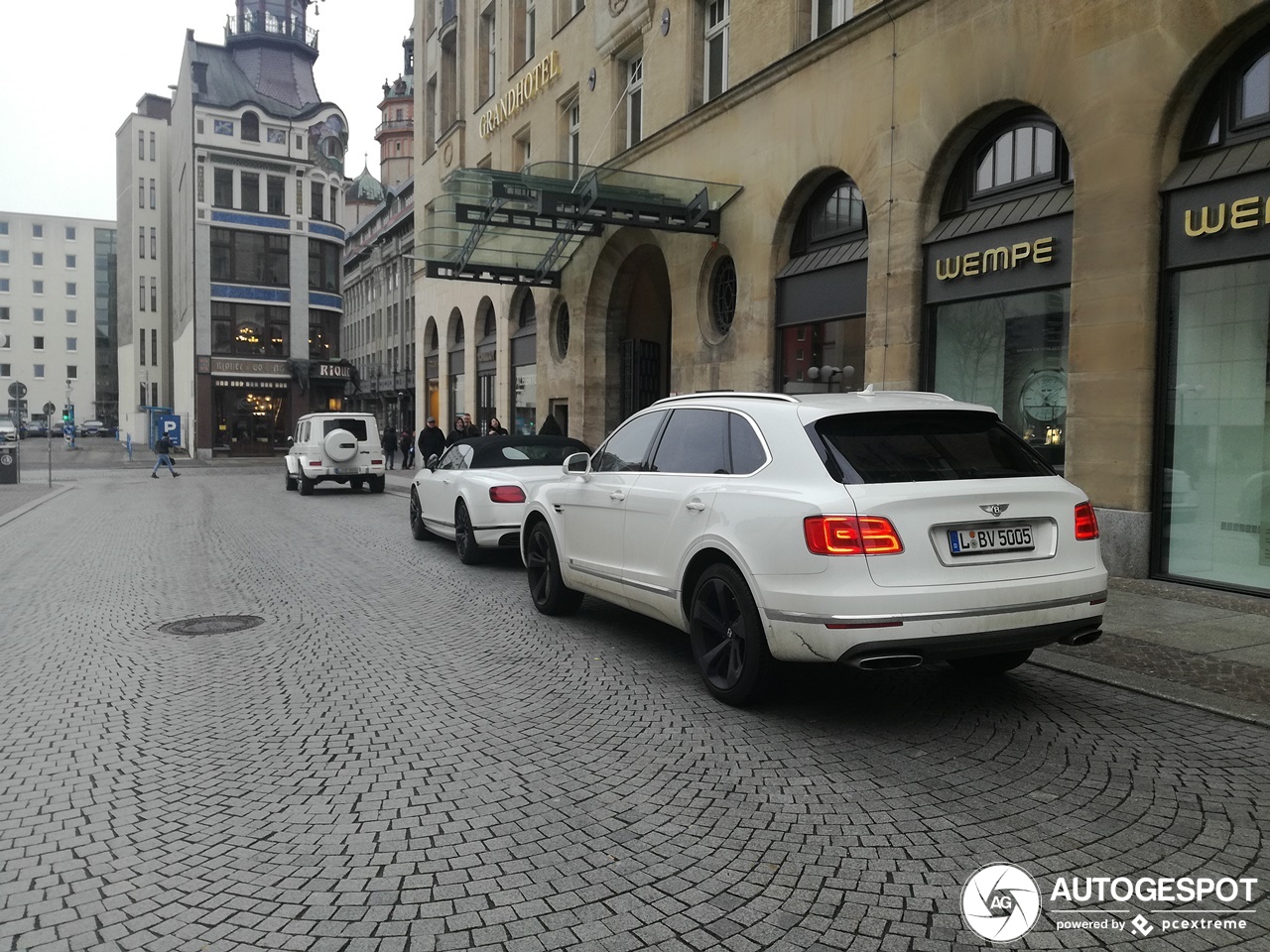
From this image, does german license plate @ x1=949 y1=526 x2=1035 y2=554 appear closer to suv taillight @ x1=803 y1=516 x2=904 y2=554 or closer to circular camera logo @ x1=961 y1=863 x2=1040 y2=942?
suv taillight @ x1=803 y1=516 x2=904 y2=554

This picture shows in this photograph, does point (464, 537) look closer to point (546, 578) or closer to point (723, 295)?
point (546, 578)

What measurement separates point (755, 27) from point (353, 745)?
49.3ft

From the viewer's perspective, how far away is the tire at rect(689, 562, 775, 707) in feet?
16.4

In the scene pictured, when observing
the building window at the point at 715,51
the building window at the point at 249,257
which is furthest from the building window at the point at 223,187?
the building window at the point at 715,51

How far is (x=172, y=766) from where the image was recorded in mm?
4344

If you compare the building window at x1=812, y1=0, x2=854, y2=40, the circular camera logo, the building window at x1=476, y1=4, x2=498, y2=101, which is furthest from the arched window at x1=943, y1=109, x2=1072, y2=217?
the building window at x1=476, y1=4, x2=498, y2=101

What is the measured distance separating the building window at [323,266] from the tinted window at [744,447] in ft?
176

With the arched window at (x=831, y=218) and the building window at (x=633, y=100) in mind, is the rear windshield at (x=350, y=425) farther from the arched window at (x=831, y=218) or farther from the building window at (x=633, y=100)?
the arched window at (x=831, y=218)

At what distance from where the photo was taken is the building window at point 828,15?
1459 cm

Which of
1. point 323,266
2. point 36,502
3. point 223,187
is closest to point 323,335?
point 323,266

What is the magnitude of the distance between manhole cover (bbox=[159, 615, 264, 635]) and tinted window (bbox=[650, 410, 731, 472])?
11.8 ft

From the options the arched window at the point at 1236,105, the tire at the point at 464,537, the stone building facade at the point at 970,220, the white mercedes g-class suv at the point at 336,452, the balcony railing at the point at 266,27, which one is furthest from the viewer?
the balcony railing at the point at 266,27

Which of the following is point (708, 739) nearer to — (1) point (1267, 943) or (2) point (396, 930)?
(2) point (396, 930)

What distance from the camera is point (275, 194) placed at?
54.2 meters
